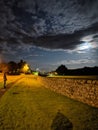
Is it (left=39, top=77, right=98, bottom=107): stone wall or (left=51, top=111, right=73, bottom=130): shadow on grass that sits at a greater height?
(left=39, top=77, right=98, bottom=107): stone wall

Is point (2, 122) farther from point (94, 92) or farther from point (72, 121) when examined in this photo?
point (94, 92)

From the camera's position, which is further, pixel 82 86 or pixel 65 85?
pixel 65 85

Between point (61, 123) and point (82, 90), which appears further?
point (82, 90)

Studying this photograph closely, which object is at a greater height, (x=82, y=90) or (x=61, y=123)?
(x=82, y=90)

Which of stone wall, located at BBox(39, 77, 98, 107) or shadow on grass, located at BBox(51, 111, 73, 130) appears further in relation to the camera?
stone wall, located at BBox(39, 77, 98, 107)

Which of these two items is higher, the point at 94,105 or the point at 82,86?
the point at 82,86

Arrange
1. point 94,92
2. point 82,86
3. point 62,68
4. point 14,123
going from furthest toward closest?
point 62,68, point 82,86, point 94,92, point 14,123

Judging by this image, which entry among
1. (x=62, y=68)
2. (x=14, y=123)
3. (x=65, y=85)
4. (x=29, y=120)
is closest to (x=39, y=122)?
(x=29, y=120)

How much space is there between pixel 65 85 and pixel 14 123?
809cm

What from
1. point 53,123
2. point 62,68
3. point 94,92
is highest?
point 62,68

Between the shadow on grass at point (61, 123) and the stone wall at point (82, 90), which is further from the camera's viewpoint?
the stone wall at point (82, 90)

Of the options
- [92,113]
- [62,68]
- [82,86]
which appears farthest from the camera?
[62,68]

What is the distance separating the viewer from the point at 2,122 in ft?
23.6

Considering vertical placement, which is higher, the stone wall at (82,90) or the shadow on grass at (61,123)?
the stone wall at (82,90)
